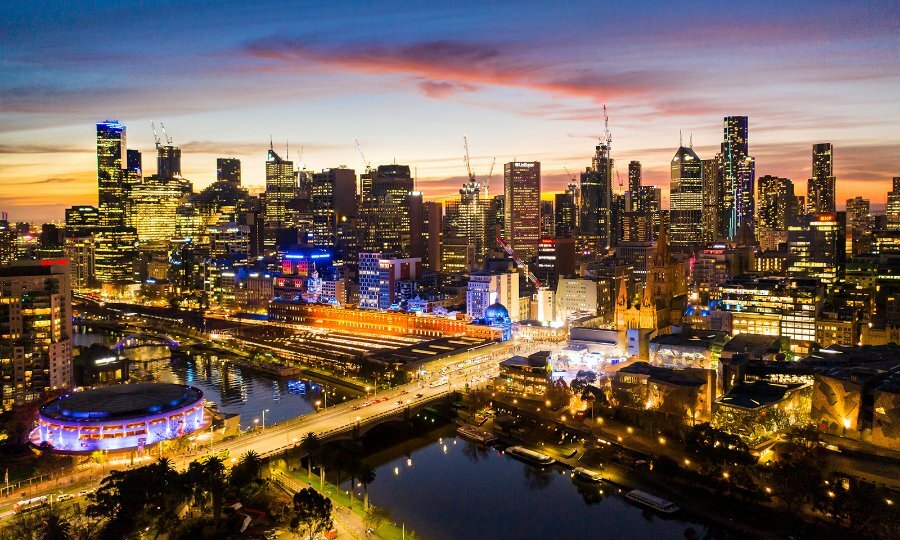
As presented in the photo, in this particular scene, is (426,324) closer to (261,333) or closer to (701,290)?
(261,333)

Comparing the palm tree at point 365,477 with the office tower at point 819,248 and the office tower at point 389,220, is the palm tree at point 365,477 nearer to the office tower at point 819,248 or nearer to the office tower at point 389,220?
the office tower at point 819,248

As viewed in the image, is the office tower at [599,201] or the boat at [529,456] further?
the office tower at [599,201]

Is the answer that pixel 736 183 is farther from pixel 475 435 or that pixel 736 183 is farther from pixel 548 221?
pixel 475 435

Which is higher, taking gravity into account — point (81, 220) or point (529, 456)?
point (81, 220)

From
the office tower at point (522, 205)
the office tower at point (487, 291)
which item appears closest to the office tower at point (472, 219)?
the office tower at point (522, 205)

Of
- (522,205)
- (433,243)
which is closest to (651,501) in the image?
(433,243)

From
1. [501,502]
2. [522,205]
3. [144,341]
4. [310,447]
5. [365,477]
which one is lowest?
[501,502]

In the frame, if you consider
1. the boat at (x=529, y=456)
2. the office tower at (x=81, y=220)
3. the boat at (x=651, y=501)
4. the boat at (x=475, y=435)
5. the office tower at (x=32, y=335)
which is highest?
the office tower at (x=81, y=220)

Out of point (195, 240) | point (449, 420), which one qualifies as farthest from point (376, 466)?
point (195, 240)
